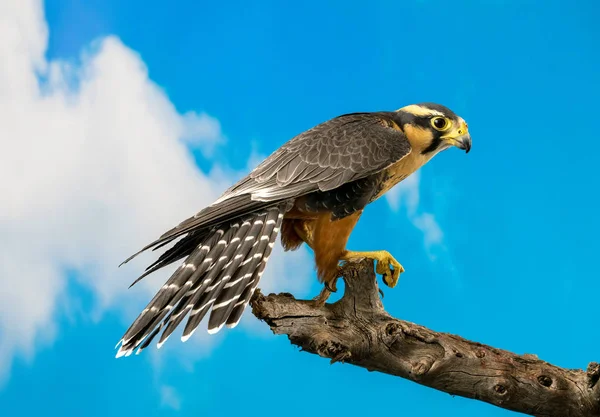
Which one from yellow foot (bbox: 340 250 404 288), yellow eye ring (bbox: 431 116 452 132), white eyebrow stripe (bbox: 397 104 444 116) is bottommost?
yellow foot (bbox: 340 250 404 288)

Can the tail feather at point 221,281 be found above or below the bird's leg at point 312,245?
below

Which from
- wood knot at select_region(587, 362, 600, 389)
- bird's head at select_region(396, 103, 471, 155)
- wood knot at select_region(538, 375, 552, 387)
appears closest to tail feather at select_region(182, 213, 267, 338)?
bird's head at select_region(396, 103, 471, 155)

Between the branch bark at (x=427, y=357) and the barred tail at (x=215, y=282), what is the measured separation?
0.40m

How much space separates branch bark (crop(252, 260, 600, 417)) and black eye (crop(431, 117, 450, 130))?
2.89ft

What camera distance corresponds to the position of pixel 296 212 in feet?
12.8

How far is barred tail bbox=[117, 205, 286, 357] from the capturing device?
11.1 ft

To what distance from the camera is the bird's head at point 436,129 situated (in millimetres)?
4059

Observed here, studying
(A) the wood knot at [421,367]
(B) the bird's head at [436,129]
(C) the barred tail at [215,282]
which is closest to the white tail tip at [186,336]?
(C) the barred tail at [215,282]

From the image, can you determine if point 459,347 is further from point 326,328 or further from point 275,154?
point 275,154

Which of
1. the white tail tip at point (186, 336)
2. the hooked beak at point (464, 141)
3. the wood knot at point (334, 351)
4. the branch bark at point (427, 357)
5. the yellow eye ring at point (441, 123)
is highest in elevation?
the yellow eye ring at point (441, 123)

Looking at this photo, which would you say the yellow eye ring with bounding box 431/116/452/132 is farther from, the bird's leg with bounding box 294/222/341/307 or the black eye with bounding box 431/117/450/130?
the bird's leg with bounding box 294/222/341/307

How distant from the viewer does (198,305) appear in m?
3.44

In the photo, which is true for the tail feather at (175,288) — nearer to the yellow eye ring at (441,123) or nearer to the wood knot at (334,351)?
the wood knot at (334,351)

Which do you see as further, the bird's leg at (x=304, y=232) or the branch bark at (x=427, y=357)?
the bird's leg at (x=304, y=232)
